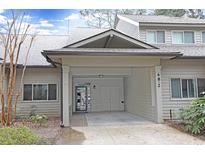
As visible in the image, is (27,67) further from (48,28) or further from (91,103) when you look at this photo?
(48,28)

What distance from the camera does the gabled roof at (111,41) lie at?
10.9m

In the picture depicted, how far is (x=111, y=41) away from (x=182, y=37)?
6.06 meters

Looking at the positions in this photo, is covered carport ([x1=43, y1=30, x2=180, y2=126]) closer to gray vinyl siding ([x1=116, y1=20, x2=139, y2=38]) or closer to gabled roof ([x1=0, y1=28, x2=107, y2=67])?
gabled roof ([x1=0, y1=28, x2=107, y2=67])

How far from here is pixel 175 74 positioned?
12219 millimetres

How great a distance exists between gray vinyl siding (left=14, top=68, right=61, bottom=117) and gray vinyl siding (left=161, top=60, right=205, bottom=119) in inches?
232

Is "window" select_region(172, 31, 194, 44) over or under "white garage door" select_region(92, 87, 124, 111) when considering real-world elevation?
over

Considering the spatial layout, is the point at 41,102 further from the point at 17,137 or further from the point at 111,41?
the point at 17,137

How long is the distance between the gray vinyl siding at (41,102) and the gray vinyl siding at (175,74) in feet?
19.3

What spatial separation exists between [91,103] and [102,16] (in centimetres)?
1189

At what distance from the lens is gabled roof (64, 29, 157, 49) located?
10923mm

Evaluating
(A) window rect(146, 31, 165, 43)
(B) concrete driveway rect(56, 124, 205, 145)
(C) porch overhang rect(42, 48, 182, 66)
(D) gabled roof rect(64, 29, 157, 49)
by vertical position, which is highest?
(A) window rect(146, 31, 165, 43)

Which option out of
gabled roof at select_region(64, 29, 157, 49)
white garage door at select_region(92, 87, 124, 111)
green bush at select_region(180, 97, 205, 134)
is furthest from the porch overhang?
white garage door at select_region(92, 87, 124, 111)

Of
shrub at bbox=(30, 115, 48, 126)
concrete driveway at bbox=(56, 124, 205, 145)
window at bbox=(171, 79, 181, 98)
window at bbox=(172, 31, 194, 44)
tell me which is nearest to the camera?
concrete driveway at bbox=(56, 124, 205, 145)

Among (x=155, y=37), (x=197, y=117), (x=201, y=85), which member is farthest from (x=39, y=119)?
(x=155, y=37)
